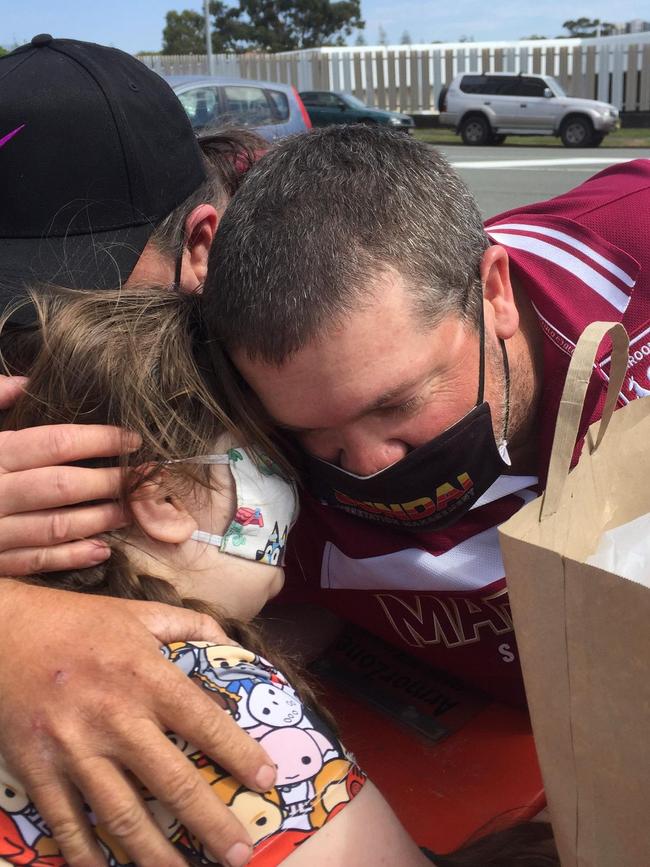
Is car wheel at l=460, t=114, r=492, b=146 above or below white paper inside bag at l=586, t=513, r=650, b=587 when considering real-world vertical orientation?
above

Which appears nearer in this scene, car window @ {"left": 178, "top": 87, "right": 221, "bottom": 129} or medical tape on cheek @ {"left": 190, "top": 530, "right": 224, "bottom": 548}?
medical tape on cheek @ {"left": 190, "top": 530, "right": 224, "bottom": 548}

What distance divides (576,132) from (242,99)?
1139 centimetres

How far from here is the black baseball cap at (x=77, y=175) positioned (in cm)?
184

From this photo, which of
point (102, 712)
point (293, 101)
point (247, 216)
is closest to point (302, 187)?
point (247, 216)

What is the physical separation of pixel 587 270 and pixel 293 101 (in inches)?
411

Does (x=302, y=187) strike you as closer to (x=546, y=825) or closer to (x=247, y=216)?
(x=247, y=216)

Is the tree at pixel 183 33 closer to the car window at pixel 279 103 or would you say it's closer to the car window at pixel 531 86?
the car window at pixel 531 86

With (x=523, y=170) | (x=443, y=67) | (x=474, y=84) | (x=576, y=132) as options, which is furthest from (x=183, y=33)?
(x=523, y=170)

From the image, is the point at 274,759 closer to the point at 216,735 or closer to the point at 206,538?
the point at 216,735

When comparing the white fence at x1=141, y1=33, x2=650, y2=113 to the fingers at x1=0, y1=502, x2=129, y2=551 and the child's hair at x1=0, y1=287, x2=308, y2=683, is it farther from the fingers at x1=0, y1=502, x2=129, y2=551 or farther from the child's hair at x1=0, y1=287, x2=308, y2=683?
the fingers at x1=0, y1=502, x2=129, y2=551

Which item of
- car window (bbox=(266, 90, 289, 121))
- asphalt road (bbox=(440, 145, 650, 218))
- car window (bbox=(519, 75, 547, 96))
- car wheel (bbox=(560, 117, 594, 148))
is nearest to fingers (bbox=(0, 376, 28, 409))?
asphalt road (bbox=(440, 145, 650, 218))

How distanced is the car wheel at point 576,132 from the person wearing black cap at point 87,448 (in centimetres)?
1963

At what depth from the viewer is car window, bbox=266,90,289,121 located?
11344 mm

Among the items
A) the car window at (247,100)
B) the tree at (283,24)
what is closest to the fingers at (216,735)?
the car window at (247,100)
